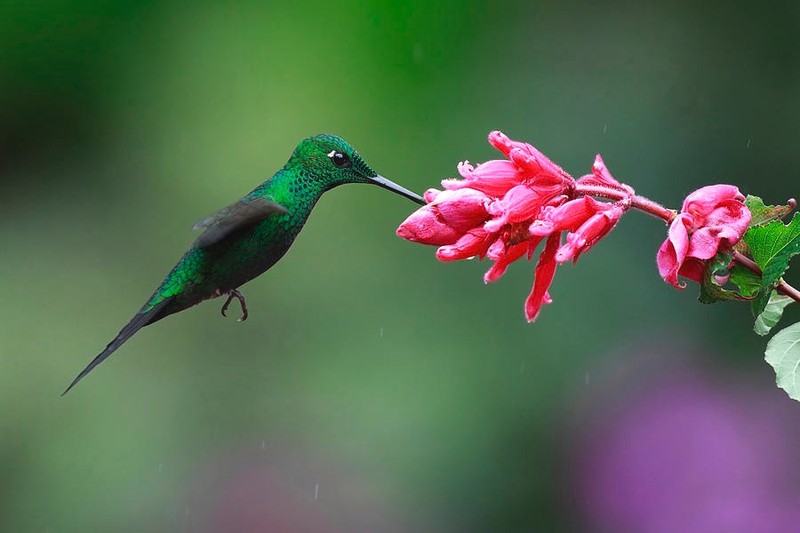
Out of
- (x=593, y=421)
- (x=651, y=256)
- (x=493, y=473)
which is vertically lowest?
(x=493, y=473)

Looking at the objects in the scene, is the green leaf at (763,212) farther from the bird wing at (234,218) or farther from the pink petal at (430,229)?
the bird wing at (234,218)

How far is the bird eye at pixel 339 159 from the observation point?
1606 mm

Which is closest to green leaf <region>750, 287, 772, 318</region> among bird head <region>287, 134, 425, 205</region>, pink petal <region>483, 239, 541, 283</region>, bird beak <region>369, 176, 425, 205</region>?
pink petal <region>483, 239, 541, 283</region>

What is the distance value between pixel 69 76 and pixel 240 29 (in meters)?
0.80

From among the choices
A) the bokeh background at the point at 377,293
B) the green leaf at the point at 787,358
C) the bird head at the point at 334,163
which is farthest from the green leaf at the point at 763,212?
the bokeh background at the point at 377,293

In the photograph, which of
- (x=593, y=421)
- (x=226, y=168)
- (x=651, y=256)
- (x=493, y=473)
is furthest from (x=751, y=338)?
(x=226, y=168)

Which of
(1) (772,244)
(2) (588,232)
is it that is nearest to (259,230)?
(2) (588,232)

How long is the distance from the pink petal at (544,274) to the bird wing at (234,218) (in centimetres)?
40

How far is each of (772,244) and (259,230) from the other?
818 mm

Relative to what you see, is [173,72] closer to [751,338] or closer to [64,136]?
[64,136]

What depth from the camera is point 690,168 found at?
4.11m

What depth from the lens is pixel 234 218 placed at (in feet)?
4.81

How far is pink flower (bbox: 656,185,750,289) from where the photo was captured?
1.09m

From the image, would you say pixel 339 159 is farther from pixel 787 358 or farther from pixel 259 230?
pixel 787 358
